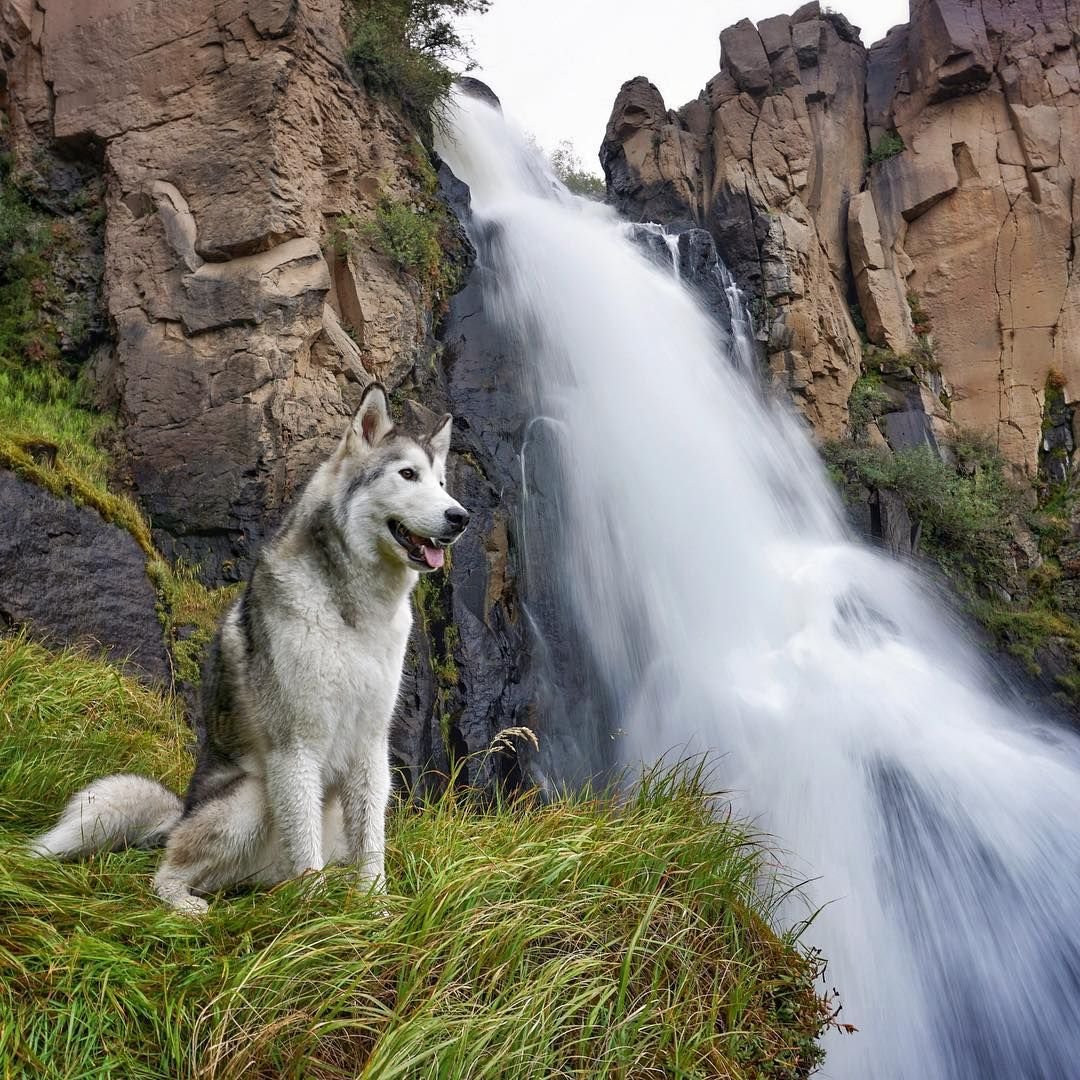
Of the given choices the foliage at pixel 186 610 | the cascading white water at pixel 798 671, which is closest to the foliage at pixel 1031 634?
the cascading white water at pixel 798 671

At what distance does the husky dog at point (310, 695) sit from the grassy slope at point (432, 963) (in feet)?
0.56

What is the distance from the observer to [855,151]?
19.1 meters

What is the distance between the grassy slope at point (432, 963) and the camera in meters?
2.20

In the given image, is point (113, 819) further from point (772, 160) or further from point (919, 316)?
point (772, 160)

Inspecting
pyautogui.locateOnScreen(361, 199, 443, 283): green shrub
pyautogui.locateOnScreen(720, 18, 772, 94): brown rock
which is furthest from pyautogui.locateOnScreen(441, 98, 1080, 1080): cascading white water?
pyautogui.locateOnScreen(720, 18, 772, 94): brown rock

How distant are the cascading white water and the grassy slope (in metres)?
2.88

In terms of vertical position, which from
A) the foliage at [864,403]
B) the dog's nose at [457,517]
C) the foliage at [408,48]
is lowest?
the dog's nose at [457,517]

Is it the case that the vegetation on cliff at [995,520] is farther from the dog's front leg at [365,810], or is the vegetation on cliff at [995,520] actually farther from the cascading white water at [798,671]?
the dog's front leg at [365,810]

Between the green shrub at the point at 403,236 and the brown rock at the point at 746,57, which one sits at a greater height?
the brown rock at the point at 746,57

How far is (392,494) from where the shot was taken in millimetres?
A: 3078

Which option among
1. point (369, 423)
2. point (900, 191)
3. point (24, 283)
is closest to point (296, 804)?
point (369, 423)

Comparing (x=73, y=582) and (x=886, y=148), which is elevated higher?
(x=886, y=148)

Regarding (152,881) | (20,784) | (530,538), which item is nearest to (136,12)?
(530,538)

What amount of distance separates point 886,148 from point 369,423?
20.0 meters
